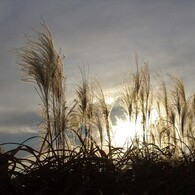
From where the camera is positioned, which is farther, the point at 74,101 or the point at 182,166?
the point at 74,101

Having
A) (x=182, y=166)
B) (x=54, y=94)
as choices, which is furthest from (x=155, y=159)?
(x=54, y=94)

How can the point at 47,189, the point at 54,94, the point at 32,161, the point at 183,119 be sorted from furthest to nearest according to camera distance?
the point at 183,119 < the point at 54,94 < the point at 32,161 < the point at 47,189

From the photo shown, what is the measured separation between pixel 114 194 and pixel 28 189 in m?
0.32

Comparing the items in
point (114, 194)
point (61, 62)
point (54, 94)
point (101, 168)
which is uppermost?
point (61, 62)

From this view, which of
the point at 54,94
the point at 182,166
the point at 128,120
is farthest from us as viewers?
the point at 128,120

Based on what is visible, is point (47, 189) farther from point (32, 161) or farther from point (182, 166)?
point (182, 166)

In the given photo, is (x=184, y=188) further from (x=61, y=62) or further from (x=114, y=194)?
(x=61, y=62)

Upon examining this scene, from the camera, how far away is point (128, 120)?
6883 millimetres

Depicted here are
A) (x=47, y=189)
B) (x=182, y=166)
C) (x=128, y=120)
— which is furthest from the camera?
(x=128, y=120)

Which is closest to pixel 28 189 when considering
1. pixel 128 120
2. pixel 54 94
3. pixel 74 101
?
pixel 54 94

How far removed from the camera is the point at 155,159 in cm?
224

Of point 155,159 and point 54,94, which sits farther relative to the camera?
point 54,94

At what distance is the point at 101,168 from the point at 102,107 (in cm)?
542

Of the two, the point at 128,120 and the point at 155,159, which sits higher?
the point at 128,120
